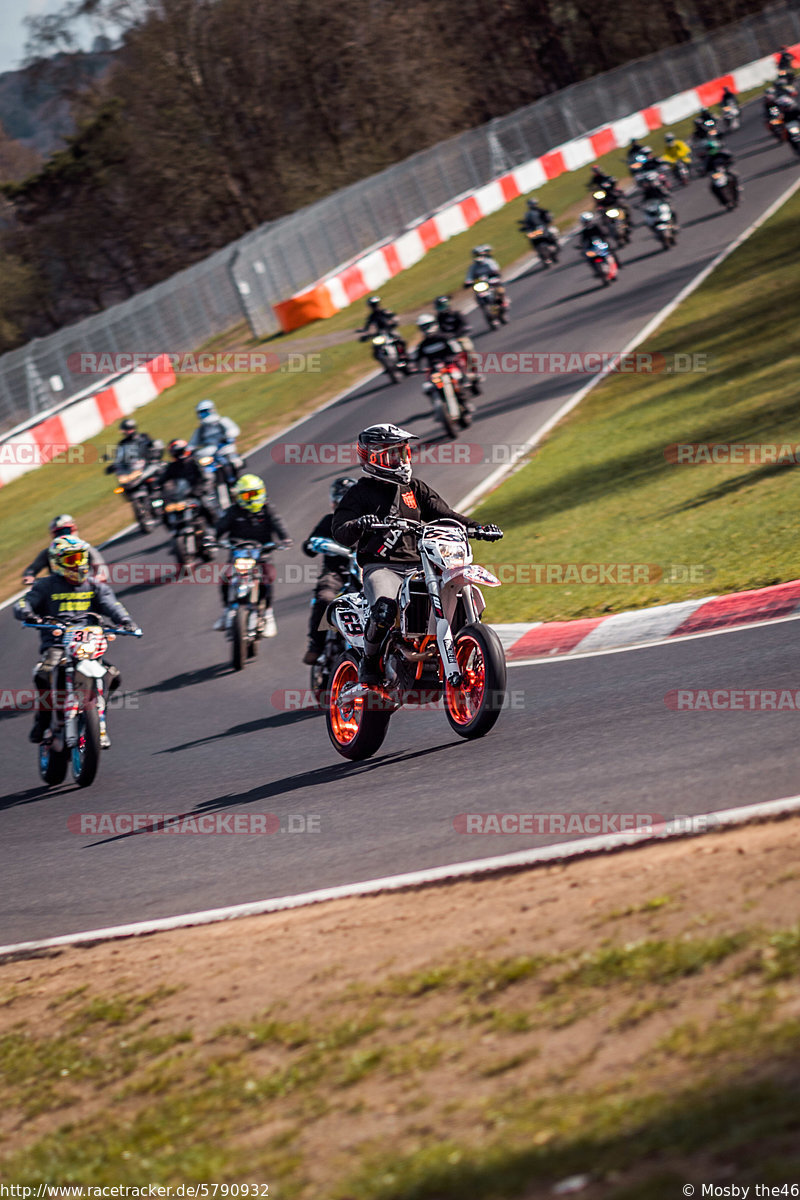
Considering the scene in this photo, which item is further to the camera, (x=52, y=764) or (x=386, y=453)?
(x=52, y=764)

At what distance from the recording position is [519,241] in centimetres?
4328

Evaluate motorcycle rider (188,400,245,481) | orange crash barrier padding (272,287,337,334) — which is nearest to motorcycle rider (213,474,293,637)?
motorcycle rider (188,400,245,481)

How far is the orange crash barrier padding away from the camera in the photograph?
1634 inches

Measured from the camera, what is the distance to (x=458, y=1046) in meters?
4.38

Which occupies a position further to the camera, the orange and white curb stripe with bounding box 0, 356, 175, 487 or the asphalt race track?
the orange and white curb stripe with bounding box 0, 356, 175, 487

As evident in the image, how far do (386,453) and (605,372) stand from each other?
16.4 meters

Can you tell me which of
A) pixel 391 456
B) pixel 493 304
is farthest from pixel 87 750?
pixel 493 304

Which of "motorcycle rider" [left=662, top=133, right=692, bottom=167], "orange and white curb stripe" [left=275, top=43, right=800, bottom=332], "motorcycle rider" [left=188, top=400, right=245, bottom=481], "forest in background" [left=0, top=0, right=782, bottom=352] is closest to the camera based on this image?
"motorcycle rider" [left=188, top=400, right=245, bottom=481]

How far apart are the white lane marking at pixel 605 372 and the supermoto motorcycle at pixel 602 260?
7.76ft

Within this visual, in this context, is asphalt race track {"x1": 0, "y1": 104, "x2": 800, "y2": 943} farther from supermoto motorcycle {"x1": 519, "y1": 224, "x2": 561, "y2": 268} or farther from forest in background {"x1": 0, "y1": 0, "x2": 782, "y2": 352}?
forest in background {"x1": 0, "y1": 0, "x2": 782, "y2": 352}

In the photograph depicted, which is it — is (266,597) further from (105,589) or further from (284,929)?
(284,929)

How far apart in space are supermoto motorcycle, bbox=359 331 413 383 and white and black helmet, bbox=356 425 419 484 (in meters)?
20.2

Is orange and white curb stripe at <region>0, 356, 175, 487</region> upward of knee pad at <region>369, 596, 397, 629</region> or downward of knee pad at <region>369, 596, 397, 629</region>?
upward

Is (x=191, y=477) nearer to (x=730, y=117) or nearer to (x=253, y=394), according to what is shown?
(x=253, y=394)
